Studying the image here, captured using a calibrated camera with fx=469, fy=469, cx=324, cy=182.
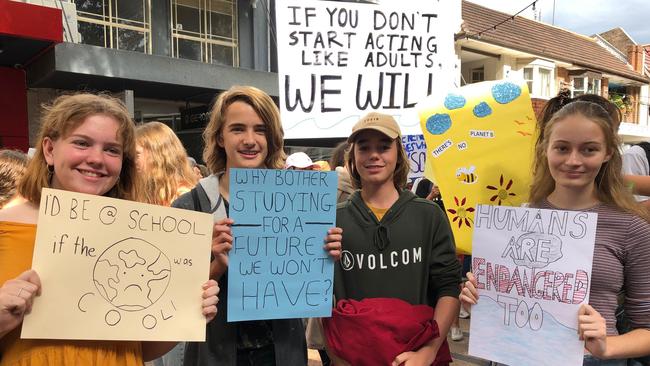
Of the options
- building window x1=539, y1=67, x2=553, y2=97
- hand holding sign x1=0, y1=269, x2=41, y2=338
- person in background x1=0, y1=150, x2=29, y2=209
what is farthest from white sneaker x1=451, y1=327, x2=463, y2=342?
building window x1=539, y1=67, x2=553, y2=97

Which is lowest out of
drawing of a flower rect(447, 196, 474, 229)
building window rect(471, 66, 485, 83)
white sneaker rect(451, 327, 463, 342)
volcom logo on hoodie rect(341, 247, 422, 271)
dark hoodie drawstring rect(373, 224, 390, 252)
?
white sneaker rect(451, 327, 463, 342)

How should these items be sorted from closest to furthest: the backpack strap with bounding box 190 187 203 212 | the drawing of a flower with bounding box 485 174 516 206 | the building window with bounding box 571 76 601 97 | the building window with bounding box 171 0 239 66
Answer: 1. the backpack strap with bounding box 190 187 203 212
2. the drawing of a flower with bounding box 485 174 516 206
3. the building window with bounding box 171 0 239 66
4. the building window with bounding box 571 76 601 97

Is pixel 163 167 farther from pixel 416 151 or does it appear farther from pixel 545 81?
pixel 545 81

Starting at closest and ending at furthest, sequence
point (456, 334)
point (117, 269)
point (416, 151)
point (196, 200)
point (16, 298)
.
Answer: point (16, 298) < point (117, 269) < point (196, 200) < point (456, 334) < point (416, 151)

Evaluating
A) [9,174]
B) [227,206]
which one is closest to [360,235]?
[227,206]

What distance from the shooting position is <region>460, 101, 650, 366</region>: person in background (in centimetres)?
162

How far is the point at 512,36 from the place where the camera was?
59.0ft

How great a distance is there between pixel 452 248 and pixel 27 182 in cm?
165

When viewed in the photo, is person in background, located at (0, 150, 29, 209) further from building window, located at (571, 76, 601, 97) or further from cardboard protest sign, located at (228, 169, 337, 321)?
building window, located at (571, 76, 601, 97)

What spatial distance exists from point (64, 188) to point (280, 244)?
2.59ft

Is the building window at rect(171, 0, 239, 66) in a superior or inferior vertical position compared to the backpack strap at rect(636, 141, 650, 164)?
superior

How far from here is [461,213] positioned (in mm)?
2332

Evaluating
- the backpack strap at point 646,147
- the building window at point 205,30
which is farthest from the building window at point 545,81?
the backpack strap at point 646,147

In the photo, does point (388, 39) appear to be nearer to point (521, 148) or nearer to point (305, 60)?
point (305, 60)
